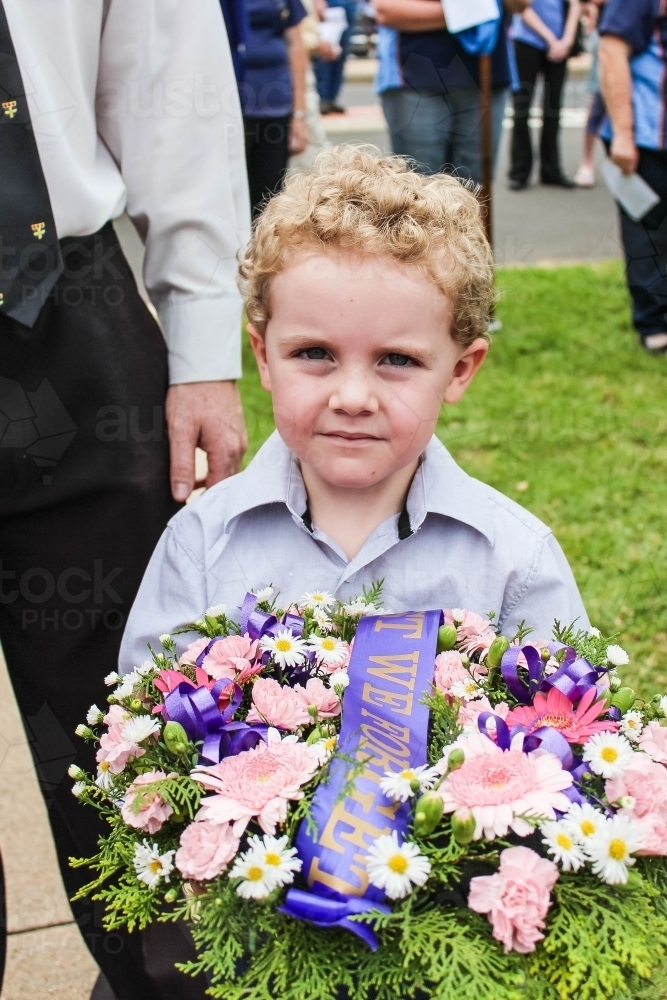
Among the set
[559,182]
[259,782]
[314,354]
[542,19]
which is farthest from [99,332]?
[559,182]

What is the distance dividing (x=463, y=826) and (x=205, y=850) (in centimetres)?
26

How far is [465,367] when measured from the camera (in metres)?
1.61

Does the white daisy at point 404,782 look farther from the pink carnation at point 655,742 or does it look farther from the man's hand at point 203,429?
the man's hand at point 203,429

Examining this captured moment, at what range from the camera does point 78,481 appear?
169 centimetres

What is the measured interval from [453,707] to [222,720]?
266 millimetres

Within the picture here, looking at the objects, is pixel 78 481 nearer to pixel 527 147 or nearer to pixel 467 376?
pixel 467 376

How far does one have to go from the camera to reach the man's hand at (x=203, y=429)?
1.81 metres

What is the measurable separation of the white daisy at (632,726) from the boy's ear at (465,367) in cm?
56

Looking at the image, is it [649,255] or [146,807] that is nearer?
[146,807]

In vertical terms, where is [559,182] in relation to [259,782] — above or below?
below

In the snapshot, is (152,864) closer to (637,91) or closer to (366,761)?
(366,761)

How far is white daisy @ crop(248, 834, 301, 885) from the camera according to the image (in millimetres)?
1025

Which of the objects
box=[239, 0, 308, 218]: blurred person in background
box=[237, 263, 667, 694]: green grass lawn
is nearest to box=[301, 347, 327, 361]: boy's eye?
box=[237, 263, 667, 694]: green grass lawn

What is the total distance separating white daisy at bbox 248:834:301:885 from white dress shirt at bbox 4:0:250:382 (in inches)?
37.8
